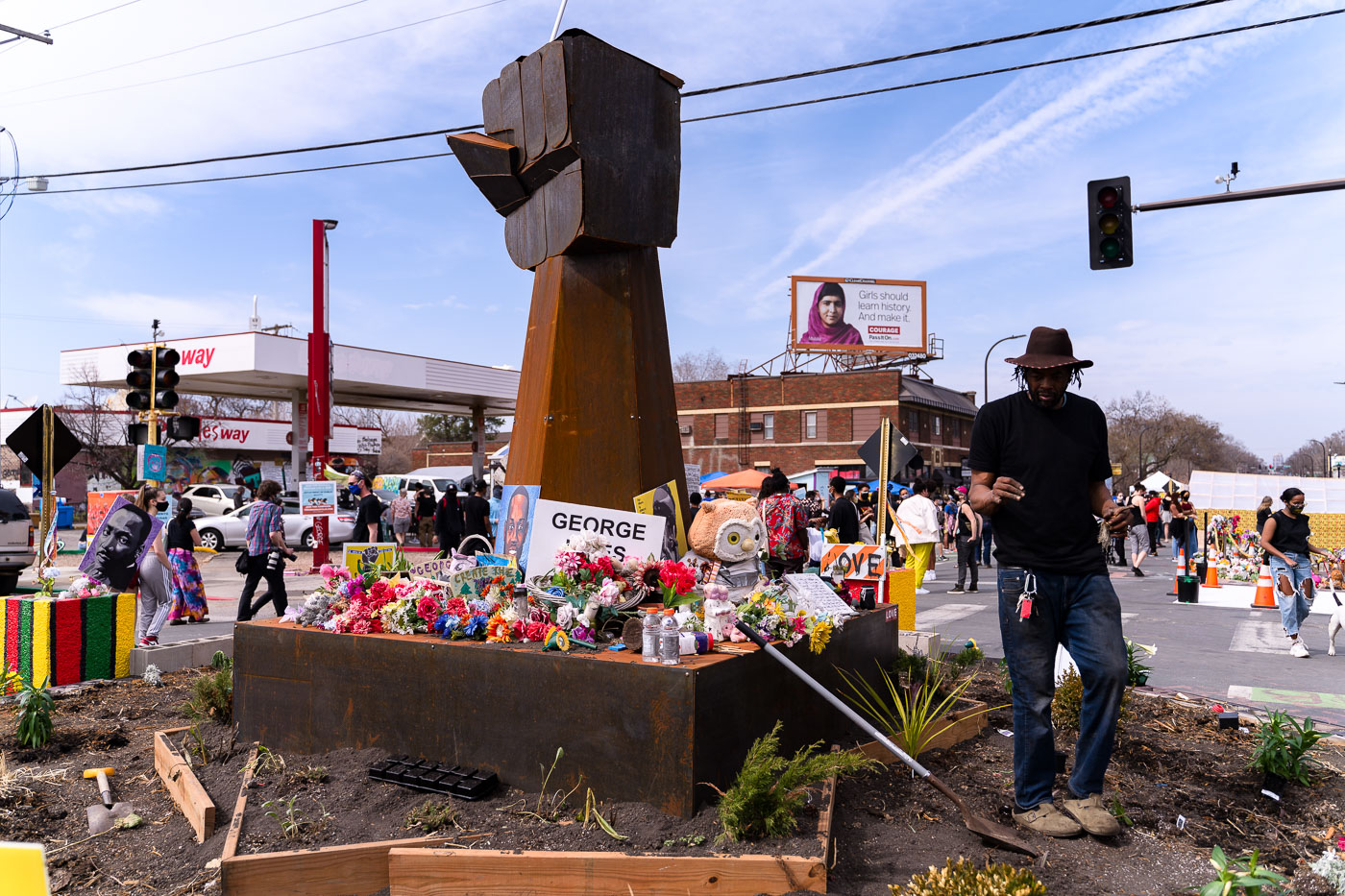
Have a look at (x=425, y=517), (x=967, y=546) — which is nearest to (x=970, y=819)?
(x=967, y=546)

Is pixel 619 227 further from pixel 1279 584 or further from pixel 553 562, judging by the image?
pixel 1279 584

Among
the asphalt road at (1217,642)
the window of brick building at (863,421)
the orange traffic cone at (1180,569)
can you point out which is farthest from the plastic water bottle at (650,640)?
the window of brick building at (863,421)

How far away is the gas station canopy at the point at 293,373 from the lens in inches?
1052

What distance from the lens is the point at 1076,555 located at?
4.19 meters

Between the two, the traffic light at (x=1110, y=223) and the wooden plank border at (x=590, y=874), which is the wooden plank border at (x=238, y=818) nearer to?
the wooden plank border at (x=590, y=874)

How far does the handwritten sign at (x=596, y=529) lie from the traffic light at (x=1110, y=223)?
28.5ft

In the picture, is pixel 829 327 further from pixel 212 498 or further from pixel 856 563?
pixel 856 563

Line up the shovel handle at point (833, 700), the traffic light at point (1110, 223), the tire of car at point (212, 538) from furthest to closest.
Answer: the tire of car at point (212, 538) < the traffic light at point (1110, 223) < the shovel handle at point (833, 700)

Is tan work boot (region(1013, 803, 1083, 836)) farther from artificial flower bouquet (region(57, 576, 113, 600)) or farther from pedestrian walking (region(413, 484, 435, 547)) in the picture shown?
pedestrian walking (region(413, 484, 435, 547))

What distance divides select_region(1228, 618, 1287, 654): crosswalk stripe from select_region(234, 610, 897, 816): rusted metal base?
7230 mm

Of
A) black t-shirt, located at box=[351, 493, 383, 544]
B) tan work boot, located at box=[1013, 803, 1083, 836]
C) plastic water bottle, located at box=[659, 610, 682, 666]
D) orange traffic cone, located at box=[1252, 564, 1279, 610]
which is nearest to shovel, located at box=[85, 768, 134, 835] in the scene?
plastic water bottle, located at box=[659, 610, 682, 666]

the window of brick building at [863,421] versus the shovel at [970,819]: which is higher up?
the window of brick building at [863,421]

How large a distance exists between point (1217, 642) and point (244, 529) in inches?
911

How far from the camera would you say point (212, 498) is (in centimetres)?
2862
